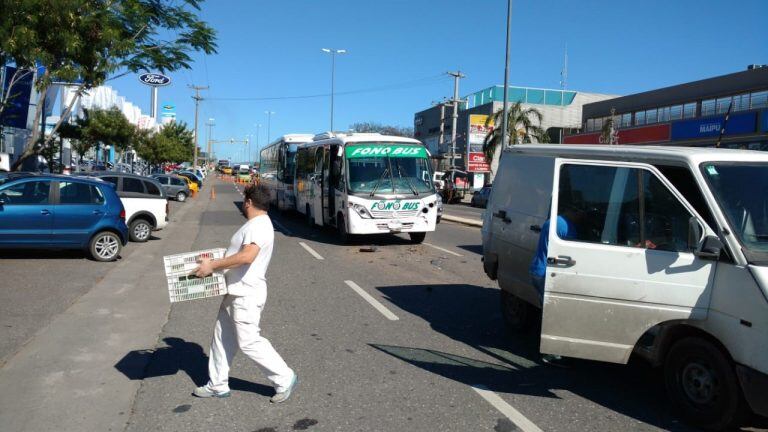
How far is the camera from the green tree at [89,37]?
39.4 ft

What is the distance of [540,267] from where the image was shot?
516cm

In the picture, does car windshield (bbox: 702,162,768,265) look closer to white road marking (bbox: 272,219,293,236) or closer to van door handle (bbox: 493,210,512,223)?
van door handle (bbox: 493,210,512,223)

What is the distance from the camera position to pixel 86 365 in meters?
5.69

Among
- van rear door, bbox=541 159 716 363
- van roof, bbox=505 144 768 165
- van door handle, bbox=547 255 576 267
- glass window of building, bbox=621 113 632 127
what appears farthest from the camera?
glass window of building, bbox=621 113 632 127

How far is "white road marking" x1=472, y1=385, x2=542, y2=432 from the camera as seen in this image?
4477 millimetres

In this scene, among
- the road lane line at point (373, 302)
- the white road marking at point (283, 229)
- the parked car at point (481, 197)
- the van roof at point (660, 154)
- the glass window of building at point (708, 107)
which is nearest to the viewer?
the van roof at point (660, 154)

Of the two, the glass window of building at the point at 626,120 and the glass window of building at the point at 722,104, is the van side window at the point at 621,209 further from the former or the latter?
the glass window of building at the point at 626,120

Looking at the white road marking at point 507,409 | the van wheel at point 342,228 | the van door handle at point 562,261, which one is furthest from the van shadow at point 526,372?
the van wheel at point 342,228

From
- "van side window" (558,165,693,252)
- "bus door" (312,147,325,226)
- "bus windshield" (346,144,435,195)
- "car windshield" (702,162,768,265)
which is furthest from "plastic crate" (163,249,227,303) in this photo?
"bus door" (312,147,325,226)

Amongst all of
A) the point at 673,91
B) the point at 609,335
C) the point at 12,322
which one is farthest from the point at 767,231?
the point at 673,91

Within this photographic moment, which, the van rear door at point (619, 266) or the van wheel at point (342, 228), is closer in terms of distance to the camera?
the van rear door at point (619, 266)

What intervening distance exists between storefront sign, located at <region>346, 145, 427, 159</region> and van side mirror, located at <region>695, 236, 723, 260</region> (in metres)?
11.3

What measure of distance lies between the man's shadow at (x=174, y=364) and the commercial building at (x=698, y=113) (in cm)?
2328

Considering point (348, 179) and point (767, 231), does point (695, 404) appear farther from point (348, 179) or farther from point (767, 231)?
point (348, 179)
